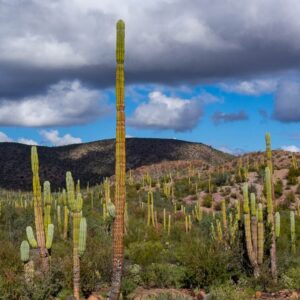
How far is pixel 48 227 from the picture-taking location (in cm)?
1652

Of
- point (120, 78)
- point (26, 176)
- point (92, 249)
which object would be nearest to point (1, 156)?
point (26, 176)

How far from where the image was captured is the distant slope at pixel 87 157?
3952 inches

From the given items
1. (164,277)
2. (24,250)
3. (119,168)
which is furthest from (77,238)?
(119,168)

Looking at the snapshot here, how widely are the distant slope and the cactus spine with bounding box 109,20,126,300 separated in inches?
3438

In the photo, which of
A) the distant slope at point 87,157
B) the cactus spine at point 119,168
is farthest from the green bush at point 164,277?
the distant slope at point 87,157

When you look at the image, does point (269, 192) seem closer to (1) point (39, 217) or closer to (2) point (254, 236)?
(2) point (254, 236)

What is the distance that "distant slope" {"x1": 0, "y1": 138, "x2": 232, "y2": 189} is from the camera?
Answer: 100 meters

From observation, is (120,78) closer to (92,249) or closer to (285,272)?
(92,249)

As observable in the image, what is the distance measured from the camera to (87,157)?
110 metres

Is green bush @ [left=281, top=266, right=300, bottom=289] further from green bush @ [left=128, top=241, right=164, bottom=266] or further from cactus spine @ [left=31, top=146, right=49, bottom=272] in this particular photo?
cactus spine @ [left=31, top=146, right=49, bottom=272]

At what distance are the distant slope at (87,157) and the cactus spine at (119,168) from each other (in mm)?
87332

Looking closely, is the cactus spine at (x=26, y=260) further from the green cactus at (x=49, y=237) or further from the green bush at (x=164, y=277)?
the green bush at (x=164, y=277)

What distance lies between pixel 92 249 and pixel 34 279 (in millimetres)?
2907

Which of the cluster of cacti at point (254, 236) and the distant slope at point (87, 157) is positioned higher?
the distant slope at point (87, 157)
